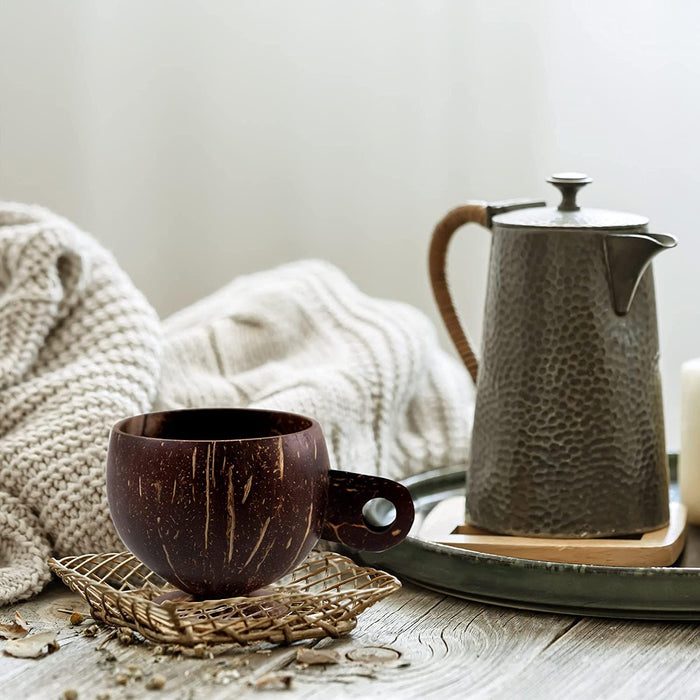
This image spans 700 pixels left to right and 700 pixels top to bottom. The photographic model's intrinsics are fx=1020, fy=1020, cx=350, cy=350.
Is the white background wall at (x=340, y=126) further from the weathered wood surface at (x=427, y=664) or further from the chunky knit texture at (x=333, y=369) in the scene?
the weathered wood surface at (x=427, y=664)

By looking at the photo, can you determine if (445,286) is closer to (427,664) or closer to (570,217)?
(570,217)

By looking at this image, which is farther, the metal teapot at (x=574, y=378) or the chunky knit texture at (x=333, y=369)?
the chunky knit texture at (x=333, y=369)

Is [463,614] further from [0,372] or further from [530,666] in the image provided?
[0,372]

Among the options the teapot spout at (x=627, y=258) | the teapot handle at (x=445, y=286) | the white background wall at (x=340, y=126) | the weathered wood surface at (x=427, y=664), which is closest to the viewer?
the weathered wood surface at (x=427, y=664)

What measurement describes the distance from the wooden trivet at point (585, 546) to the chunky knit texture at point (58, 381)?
21cm

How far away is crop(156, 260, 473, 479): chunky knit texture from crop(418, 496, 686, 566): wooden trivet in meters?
0.14

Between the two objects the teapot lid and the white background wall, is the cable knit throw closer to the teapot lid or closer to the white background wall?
the teapot lid

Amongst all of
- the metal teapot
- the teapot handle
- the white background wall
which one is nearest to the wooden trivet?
the metal teapot

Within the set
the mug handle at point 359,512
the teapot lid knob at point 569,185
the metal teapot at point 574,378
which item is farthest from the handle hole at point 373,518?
the teapot lid knob at point 569,185

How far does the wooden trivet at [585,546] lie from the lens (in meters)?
0.60

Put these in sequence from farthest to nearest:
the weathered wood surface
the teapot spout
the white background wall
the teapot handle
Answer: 1. the white background wall
2. the teapot handle
3. the teapot spout
4. the weathered wood surface

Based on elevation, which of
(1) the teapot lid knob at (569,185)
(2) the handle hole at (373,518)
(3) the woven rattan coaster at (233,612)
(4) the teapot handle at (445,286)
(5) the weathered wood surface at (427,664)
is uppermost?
(1) the teapot lid knob at (569,185)

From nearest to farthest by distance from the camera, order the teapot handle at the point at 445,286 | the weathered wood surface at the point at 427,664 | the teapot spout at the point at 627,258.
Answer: the weathered wood surface at the point at 427,664, the teapot spout at the point at 627,258, the teapot handle at the point at 445,286

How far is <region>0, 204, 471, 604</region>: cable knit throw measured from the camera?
0.63m
